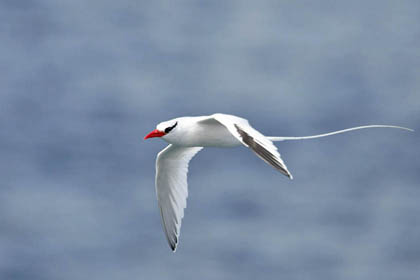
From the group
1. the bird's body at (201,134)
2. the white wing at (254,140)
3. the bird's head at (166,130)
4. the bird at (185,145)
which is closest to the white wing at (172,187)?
the bird at (185,145)

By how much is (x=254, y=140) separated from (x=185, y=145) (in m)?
3.96

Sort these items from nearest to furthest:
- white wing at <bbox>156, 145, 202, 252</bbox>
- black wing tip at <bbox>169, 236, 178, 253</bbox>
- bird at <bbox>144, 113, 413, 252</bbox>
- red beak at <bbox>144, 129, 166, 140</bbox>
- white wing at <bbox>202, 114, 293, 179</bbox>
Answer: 1. white wing at <bbox>202, 114, 293, 179</bbox>
2. bird at <bbox>144, 113, 413, 252</bbox>
3. red beak at <bbox>144, 129, 166, 140</bbox>
4. black wing tip at <bbox>169, 236, 178, 253</bbox>
5. white wing at <bbox>156, 145, 202, 252</bbox>

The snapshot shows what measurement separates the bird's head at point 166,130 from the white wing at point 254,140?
1.11 m

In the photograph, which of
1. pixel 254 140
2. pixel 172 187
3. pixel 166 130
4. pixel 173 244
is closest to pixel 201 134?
pixel 166 130

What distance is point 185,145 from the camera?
67.4ft

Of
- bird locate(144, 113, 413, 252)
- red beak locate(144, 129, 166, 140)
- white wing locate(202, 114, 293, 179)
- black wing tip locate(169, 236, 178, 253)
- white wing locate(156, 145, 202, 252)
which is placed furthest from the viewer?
white wing locate(156, 145, 202, 252)

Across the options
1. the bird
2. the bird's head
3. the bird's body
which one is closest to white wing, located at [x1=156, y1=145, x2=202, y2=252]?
the bird

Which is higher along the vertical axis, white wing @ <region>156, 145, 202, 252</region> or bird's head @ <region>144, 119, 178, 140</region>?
bird's head @ <region>144, 119, 178, 140</region>

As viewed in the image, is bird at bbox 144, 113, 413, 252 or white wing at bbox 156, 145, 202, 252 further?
white wing at bbox 156, 145, 202, 252

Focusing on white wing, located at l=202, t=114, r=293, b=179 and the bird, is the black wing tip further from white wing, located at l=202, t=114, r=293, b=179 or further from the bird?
white wing, located at l=202, t=114, r=293, b=179

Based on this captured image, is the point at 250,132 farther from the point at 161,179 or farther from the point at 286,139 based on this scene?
the point at 161,179

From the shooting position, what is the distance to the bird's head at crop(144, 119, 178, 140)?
65.0 ft

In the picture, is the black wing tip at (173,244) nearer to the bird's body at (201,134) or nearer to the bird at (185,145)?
the bird at (185,145)

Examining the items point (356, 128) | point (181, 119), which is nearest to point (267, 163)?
point (181, 119)
